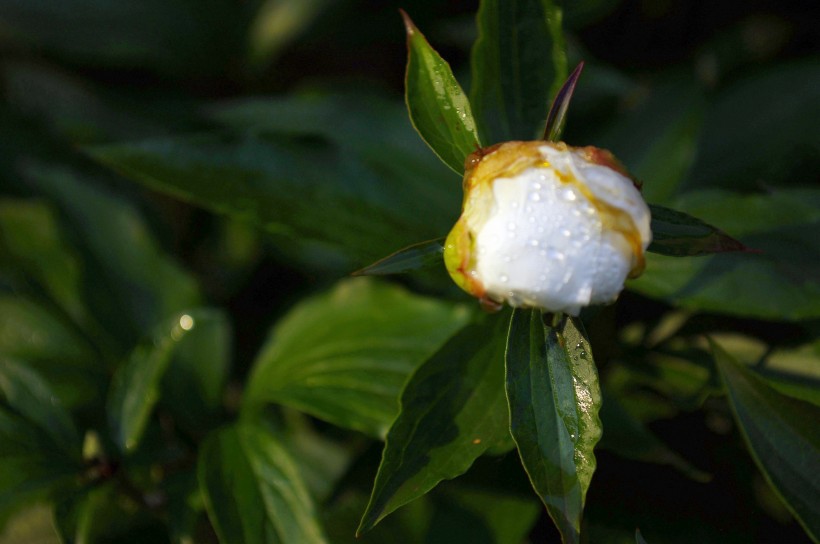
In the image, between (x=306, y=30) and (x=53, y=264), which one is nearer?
(x=53, y=264)

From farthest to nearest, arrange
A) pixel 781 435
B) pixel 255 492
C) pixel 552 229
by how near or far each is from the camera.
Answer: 1. pixel 255 492
2. pixel 781 435
3. pixel 552 229

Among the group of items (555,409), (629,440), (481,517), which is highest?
(555,409)

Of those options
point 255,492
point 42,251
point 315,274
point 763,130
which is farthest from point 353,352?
point 763,130

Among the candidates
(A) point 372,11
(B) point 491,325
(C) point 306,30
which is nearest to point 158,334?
(B) point 491,325

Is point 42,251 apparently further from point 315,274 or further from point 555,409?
point 555,409

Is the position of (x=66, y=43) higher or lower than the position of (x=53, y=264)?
higher

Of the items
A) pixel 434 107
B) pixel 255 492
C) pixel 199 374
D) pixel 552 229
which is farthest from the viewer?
pixel 199 374

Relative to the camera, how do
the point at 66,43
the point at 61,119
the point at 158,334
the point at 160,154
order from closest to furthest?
the point at 160,154
the point at 158,334
the point at 61,119
the point at 66,43

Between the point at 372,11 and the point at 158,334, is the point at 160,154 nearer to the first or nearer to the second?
the point at 158,334
